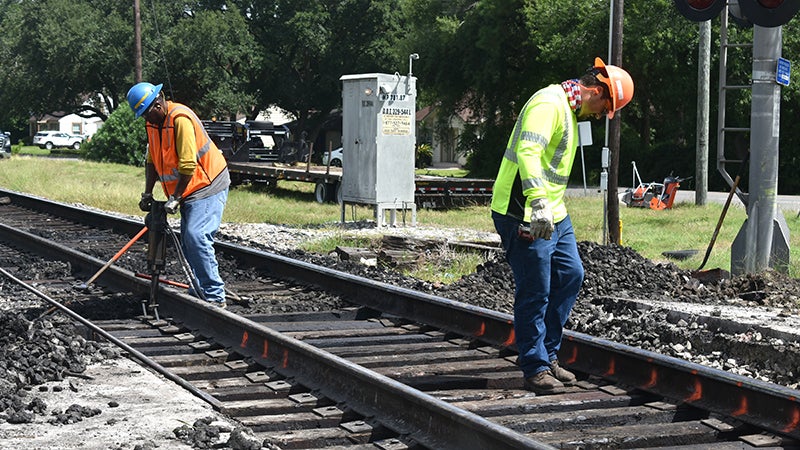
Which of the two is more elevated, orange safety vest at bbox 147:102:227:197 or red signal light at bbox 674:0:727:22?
red signal light at bbox 674:0:727:22

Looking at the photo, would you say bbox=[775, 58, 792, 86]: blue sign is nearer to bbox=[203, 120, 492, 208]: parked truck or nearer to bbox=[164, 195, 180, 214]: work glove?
bbox=[164, 195, 180, 214]: work glove

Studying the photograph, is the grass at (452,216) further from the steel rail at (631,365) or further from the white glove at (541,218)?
the white glove at (541,218)

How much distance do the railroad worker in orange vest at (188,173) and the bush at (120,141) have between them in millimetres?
45883

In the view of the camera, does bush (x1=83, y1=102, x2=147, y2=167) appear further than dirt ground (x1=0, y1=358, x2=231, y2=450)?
Yes

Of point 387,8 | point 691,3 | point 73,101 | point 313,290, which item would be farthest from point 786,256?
point 73,101

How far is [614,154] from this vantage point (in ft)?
62.5

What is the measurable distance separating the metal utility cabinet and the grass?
35.1 inches

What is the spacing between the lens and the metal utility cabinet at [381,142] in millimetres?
19828

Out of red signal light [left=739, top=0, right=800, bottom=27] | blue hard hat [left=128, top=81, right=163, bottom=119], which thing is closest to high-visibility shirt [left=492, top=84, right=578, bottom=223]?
blue hard hat [left=128, top=81, right=163, bottom=119]

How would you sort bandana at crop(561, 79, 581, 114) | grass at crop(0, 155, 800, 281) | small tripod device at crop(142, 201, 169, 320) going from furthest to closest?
grass at crop(0, 155, 800, 281), small tripod device at crop(142, 201, 169, 320), bandana at crop(561, 79, 581, 114)

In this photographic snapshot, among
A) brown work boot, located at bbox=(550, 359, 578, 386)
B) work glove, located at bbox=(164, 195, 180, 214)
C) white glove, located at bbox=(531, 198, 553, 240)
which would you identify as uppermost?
white glove, located at bbox=(531, 198, 553, 240)

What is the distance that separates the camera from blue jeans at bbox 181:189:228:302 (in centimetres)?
902

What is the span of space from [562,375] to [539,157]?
1.30 meters

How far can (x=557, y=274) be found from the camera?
6.55m
